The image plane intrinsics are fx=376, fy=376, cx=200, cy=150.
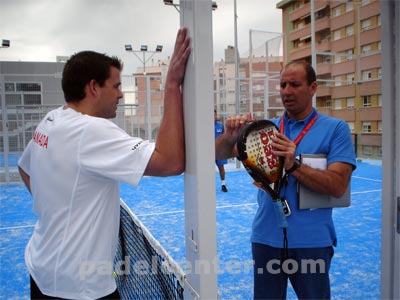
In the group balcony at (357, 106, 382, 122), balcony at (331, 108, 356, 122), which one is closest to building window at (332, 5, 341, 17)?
balcony at (331, 108, 356, 122)

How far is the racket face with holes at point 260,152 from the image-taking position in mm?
1791

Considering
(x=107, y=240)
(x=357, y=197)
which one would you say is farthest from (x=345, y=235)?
(x=107, y=240)

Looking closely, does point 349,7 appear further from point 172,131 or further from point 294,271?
point 172,131

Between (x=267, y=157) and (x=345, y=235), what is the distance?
13.5ft

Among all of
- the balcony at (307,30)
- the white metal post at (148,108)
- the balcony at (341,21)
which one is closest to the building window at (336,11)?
the balcony at (341,21)

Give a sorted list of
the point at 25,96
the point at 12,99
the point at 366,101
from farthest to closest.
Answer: the point at 366,101 < the point at 25,96 < the point at 12,99

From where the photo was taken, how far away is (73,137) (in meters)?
1.44

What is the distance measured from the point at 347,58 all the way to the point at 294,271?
85.8 feet

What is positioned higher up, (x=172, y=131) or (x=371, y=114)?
(x=371, y=114)

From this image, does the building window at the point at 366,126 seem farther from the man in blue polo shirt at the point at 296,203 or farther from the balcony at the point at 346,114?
the man in blue polo shirt at the point at 296,203

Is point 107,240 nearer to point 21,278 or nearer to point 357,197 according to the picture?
point 21,278

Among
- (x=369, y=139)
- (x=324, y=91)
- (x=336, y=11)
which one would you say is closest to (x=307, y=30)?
(x=336, y=11)

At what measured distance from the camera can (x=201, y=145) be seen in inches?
45.8

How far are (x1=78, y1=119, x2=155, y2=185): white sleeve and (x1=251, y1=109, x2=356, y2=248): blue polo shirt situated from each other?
1008mm
